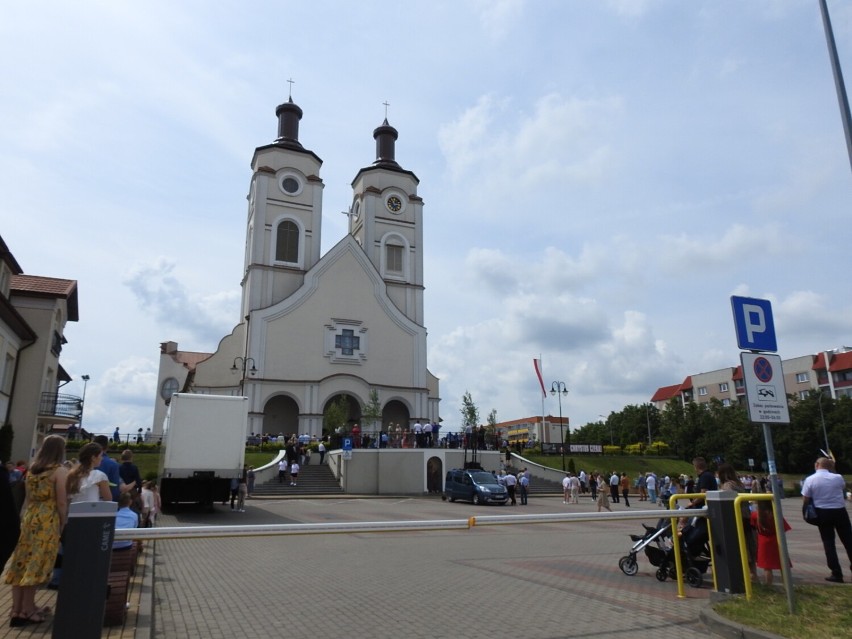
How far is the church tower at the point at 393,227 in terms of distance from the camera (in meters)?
53.9

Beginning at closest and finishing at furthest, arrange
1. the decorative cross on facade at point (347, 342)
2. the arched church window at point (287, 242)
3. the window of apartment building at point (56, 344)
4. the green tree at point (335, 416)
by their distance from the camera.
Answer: the window of apartment building at point (56, 344), the green tree at point (335, 416), the decorative cross on facade at point (347, 342), the arched church window at point (287, 242)

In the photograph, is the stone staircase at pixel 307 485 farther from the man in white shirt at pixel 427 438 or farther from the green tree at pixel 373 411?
the green tree at pixel 373 411

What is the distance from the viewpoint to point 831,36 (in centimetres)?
845

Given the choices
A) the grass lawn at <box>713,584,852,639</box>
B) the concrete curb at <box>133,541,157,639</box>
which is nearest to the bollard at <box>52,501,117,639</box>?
the concrete curb at <box>133,541,157,639</box>

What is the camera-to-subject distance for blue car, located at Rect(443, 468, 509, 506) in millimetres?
28453

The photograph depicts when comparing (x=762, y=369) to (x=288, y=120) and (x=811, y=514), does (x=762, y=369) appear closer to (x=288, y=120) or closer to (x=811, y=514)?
(x=811, y=514)

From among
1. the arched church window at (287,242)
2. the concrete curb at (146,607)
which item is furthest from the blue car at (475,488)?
the arched church window at (287,242)

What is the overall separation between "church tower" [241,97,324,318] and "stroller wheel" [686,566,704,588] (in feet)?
140

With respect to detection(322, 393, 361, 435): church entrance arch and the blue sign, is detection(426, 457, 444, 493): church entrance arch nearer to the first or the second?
detection(322, 393, 361, 435): church entrance arch

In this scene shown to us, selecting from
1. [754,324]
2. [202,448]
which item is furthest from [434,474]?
[754,324]

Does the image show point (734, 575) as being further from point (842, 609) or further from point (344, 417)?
point (344, 417)

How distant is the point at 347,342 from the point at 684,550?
40893mm

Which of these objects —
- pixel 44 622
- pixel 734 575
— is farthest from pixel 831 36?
pixel 44 622

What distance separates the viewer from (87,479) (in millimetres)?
6867
